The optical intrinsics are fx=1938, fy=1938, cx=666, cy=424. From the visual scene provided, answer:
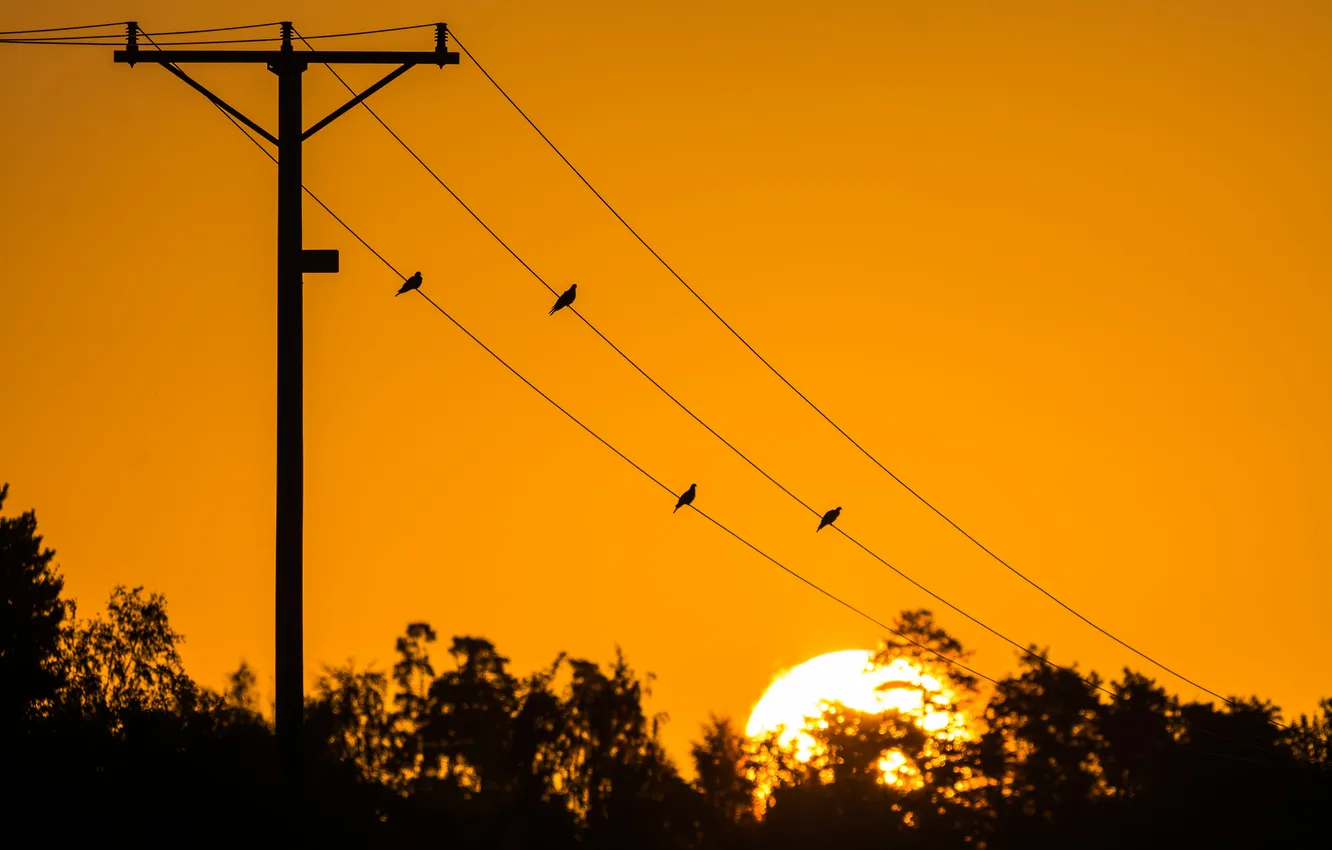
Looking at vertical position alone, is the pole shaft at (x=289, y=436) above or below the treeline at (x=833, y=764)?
below

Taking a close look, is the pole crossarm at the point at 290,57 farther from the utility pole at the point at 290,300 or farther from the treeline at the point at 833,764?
the treeline at the point at 833,764

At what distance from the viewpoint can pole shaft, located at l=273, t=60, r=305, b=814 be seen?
20.0m

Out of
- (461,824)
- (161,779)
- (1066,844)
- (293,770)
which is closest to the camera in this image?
(293,770)

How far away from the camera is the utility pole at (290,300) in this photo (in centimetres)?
2017

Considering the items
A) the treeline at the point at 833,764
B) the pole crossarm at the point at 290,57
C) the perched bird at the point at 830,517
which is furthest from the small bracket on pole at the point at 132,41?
the treeline at the point at 833,764

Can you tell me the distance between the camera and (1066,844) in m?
86.8

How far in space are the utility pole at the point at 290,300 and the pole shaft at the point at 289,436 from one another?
10mm

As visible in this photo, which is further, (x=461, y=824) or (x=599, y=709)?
(x=599, y=709)

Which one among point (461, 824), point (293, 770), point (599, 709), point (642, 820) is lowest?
point (293, 770)

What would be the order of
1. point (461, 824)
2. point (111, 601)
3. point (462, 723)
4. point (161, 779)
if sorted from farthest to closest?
point (462, 723) < point (461, 824) < point (111, 601) < point (161, 779)

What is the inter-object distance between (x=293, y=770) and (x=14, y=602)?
50.4 metres

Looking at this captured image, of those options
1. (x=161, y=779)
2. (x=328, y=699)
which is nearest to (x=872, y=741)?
(x=328, y=699)

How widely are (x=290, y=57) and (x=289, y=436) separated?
4392mm

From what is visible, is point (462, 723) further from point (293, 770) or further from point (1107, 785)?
point (293, 770)
